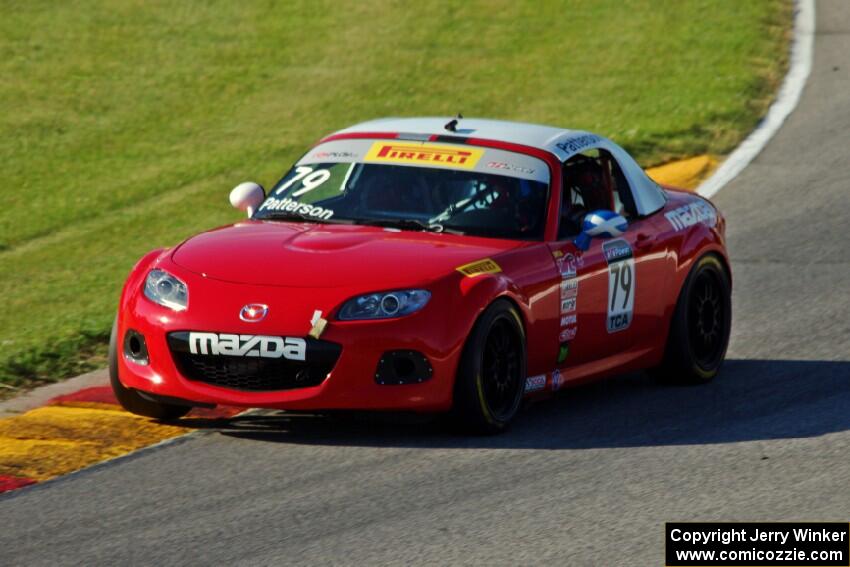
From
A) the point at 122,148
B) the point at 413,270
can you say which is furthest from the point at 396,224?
the point at 122,148

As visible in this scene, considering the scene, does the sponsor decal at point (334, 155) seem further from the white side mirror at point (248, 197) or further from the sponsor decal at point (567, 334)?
the sponsor decal at point (567, 334)

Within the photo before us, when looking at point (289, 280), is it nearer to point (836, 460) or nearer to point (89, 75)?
point (836, 460)

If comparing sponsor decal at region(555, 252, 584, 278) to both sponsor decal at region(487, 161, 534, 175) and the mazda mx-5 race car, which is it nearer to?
the mazda mx-5 race car

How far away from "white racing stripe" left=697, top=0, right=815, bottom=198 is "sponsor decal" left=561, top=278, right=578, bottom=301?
246 inches

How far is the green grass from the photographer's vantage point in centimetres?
1477

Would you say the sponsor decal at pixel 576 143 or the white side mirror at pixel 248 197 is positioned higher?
the sponsor decal at pixel 576 143

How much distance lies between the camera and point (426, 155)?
886 centimetres

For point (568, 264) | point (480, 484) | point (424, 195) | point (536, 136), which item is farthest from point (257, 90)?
point (480, 484)

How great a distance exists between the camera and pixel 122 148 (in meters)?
17.6

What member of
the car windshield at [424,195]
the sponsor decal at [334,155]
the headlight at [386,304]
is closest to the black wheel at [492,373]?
Answer: the headlight at [386,304]

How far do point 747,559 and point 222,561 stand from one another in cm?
178
